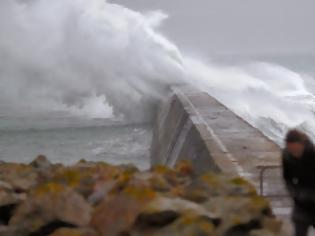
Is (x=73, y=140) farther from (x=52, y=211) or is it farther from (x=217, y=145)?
(x=52, y=211)

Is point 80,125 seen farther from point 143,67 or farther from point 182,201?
point 182,201

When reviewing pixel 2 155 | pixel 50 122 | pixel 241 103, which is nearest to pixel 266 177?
pixel 2 155

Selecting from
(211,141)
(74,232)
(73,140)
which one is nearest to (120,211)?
(74,232)

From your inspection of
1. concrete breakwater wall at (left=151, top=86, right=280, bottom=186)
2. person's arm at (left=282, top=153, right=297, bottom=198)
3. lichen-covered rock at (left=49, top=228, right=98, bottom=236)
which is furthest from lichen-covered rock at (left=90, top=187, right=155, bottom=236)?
concrete breakwater wall at (left=151, top=86, right=280, bottom=186)

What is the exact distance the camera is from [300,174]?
173 inches

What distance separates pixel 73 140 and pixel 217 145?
12.8 metres

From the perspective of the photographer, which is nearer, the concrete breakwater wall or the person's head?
the person's head

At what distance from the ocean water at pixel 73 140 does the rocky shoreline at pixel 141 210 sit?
1154 cm

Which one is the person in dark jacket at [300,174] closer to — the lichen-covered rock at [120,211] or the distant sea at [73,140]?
the lichen-covered rock at [120,211]

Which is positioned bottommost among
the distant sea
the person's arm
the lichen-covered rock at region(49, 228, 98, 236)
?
the distant sea

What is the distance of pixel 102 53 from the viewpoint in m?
32.1

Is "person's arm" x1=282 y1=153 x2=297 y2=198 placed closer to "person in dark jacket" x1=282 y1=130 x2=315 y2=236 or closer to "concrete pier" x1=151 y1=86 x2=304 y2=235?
"person in dark jacket" x1=282 y1=130 x2=315 y2=236

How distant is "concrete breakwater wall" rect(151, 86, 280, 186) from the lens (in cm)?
922

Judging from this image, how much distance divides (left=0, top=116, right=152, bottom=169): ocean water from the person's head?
12.9 m
